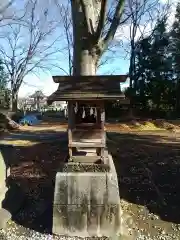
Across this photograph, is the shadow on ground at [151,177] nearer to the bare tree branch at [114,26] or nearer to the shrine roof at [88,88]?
the shrine roof at [88,88]

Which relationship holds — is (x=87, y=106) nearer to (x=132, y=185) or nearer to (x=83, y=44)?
(x=83, y=44)

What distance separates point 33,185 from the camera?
696 centimetres

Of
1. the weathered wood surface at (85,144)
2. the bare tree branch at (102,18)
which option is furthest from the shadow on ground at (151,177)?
the bare tree branch at (102,18)

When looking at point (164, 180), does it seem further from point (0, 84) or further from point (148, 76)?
point (0, 84)

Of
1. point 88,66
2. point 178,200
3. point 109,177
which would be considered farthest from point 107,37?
point 178,200

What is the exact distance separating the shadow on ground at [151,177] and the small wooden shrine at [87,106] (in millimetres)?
1560

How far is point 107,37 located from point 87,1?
82cm

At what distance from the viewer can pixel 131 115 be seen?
25.5 metres

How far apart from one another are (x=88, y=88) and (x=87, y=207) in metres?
1.92

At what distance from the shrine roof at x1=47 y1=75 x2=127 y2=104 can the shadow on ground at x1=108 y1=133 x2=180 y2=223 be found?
2423mm

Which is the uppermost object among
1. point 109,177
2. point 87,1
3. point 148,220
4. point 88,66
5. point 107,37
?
point 87,1

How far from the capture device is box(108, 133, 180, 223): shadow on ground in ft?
19.5

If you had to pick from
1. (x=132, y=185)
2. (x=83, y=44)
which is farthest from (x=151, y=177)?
(x=83, y=44)

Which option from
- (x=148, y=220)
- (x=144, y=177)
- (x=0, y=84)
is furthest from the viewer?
(x=0, y=84)
